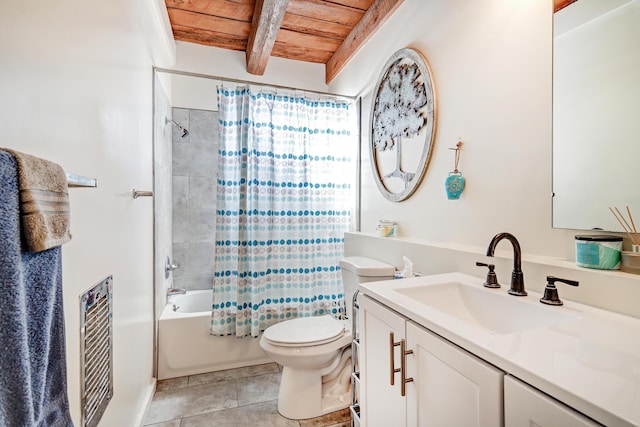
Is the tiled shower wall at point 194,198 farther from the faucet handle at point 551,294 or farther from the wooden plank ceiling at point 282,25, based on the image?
the faucet handle at point 551,294

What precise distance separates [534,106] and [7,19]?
1.52 meters

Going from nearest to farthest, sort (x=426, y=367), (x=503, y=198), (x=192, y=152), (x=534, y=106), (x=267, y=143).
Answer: (x=426, y=367) → (x=534, y=106) → (x=503, y=198) → (x=267, y=143) → (x=192, y=152)

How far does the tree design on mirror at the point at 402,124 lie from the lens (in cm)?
162

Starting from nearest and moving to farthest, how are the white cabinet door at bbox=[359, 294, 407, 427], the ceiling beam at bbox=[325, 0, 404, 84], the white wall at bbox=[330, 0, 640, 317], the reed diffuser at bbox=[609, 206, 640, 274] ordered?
1. the reed diffuser at bbox=[609, 206, 640, 274]
2. the white cabinet door at bbox=[359, 294, 407, 427]
3. the white wall at bbox=[330, 0, 640, 317]
4. the ceiling beam at bbox=[325, 0, 404, 84]

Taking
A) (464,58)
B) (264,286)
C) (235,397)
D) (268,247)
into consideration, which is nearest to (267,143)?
(268,247)

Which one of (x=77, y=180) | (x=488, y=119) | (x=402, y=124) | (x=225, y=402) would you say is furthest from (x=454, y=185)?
(x=225, y=402)

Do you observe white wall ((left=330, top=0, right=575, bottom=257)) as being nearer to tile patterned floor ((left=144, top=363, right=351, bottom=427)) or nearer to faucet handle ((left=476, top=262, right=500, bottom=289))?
faucet handle ((left=476, top=262, right=500, bottom=289))

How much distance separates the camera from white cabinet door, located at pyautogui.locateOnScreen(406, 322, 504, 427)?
633mm

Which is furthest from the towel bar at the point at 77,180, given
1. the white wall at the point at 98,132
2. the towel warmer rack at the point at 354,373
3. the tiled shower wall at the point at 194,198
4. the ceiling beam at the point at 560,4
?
the tiled shower wall at the point at 194,198

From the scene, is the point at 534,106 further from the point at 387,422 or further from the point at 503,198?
the point at 387,422

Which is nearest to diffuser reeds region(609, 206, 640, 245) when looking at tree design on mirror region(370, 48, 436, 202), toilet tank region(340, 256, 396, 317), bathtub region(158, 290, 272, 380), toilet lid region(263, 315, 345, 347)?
tree design on mirror region(370, 48, 436, 202)

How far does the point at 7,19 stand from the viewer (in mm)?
611

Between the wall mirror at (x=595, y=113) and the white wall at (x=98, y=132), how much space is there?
4.99 ft

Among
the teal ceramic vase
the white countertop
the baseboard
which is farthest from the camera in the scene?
the baseboard
